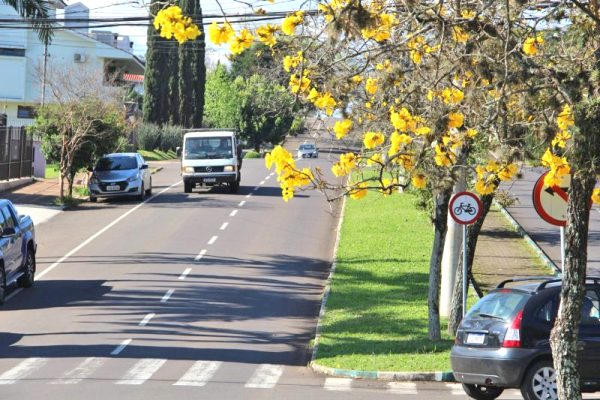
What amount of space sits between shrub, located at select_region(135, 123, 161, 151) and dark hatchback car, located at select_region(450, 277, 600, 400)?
62050 mm

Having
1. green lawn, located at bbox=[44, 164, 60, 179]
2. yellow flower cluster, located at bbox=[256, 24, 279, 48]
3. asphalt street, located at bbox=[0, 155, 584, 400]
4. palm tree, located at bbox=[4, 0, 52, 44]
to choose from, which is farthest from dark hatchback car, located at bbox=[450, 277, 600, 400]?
green lawn, located at bbox=[44, 164, 60, 179]

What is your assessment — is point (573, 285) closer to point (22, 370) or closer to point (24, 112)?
point (22, 370)

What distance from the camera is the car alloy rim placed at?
12711 mm

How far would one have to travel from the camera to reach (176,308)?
22.0m

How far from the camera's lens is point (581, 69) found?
949 centimetres

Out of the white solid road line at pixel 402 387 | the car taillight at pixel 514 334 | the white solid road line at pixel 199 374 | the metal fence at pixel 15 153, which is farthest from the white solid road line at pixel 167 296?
the metal fence at pixel 15 153

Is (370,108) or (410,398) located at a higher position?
(370,108)

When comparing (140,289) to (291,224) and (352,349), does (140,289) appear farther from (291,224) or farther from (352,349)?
(291,224)

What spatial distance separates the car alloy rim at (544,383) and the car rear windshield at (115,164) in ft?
97.7

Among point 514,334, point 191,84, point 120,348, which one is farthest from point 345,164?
point 191,84

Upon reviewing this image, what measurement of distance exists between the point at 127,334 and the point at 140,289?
15.9 ft

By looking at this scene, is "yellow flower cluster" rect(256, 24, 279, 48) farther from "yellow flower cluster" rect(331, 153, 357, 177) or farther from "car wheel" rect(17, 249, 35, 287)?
"car wheel" rect(17, 249, 35, 287)

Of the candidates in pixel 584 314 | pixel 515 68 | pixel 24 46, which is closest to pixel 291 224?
pixel 584 314

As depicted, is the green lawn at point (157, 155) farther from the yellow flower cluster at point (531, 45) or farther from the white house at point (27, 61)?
the yellow flower cluster at point (531, 45)
